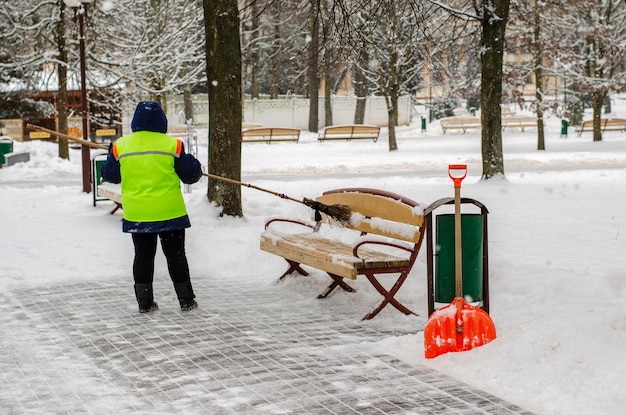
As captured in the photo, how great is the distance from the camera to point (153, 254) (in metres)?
7.54

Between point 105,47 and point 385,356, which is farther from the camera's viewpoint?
point 105,47

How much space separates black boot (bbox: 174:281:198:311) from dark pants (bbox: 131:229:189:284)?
44mm

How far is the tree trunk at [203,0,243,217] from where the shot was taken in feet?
40.1

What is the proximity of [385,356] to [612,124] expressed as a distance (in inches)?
1397

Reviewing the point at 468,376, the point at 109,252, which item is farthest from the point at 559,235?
the point at 468,376

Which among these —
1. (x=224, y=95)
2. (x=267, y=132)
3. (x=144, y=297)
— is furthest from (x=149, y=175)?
(x=267, y=132)

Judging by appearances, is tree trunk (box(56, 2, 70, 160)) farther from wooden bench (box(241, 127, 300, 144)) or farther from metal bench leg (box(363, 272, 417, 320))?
metal bench leg (box(363, 272, 417, 320))

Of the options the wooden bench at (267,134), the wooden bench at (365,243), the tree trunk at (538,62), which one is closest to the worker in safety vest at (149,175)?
the wooden bench at (365,243)

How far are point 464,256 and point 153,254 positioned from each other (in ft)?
8.30

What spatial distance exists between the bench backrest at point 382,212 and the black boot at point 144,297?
1.91m

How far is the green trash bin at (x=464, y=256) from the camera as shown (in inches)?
258

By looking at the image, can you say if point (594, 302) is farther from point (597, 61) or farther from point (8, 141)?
point (597, 61)

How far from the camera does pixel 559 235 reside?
11117mm

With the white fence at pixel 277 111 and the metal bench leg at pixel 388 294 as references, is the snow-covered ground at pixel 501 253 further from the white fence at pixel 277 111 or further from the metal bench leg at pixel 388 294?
the white fence at pixel 277 111
